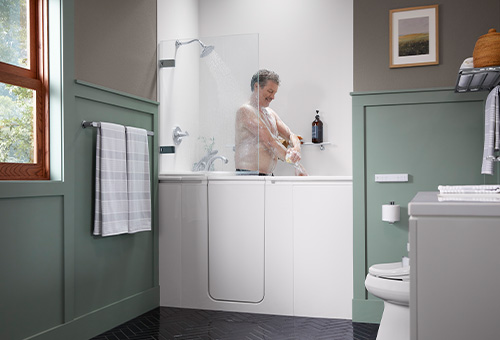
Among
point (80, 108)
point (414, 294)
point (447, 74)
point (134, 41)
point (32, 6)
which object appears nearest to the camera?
point (414, 294)

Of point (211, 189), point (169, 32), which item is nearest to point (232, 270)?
point (211, 189)

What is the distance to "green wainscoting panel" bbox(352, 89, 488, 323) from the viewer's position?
3.39 metres

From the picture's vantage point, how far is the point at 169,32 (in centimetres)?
420

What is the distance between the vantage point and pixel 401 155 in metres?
3.49

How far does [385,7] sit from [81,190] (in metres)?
2.31

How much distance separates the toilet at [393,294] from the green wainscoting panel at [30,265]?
1689 millimetres

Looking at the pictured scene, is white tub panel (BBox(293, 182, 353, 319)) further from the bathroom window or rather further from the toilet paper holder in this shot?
the bathroom window

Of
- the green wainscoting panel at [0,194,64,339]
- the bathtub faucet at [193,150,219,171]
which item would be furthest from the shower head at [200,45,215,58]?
the green wainscoting panel at [0,194,64,339]

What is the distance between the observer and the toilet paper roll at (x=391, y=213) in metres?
3.39

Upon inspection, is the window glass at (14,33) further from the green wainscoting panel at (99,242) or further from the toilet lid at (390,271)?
the toilet lid at (390,271)

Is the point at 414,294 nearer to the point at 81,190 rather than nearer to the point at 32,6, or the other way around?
the point at 81,190

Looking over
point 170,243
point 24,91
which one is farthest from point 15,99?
point 170,243

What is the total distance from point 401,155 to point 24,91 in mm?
2346

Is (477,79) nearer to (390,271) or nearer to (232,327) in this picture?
(390,271)
